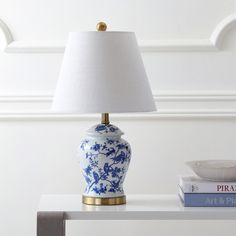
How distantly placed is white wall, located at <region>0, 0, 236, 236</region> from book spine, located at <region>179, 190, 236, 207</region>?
53 centimetres

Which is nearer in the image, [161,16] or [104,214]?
[104,214]

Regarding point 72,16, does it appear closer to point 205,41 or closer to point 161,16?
point 161,16

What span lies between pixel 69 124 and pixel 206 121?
19.2 inches

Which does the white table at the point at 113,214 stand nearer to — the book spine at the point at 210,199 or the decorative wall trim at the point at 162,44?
the book spine at the point at 210,199

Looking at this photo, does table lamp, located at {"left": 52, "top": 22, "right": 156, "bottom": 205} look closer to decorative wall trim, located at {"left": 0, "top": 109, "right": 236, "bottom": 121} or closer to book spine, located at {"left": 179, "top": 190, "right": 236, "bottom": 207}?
book spine, located at {"left": 179, "top": 190, "right": 236, "bottom": 207}

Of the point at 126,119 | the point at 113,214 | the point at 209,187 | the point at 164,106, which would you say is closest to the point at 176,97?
the point at 164,106

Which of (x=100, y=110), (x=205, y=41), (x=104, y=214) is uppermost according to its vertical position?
(x=205, y=41)

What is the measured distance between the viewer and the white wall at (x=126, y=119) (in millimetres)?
2707

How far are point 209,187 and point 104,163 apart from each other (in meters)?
0.31

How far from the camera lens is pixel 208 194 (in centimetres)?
219

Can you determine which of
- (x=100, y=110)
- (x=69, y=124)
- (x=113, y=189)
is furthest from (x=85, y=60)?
(x=69, y=124)

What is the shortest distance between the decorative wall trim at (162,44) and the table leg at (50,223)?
770 millimetres

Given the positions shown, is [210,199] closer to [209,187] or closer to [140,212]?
[209,187]

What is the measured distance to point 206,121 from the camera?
2.71m
